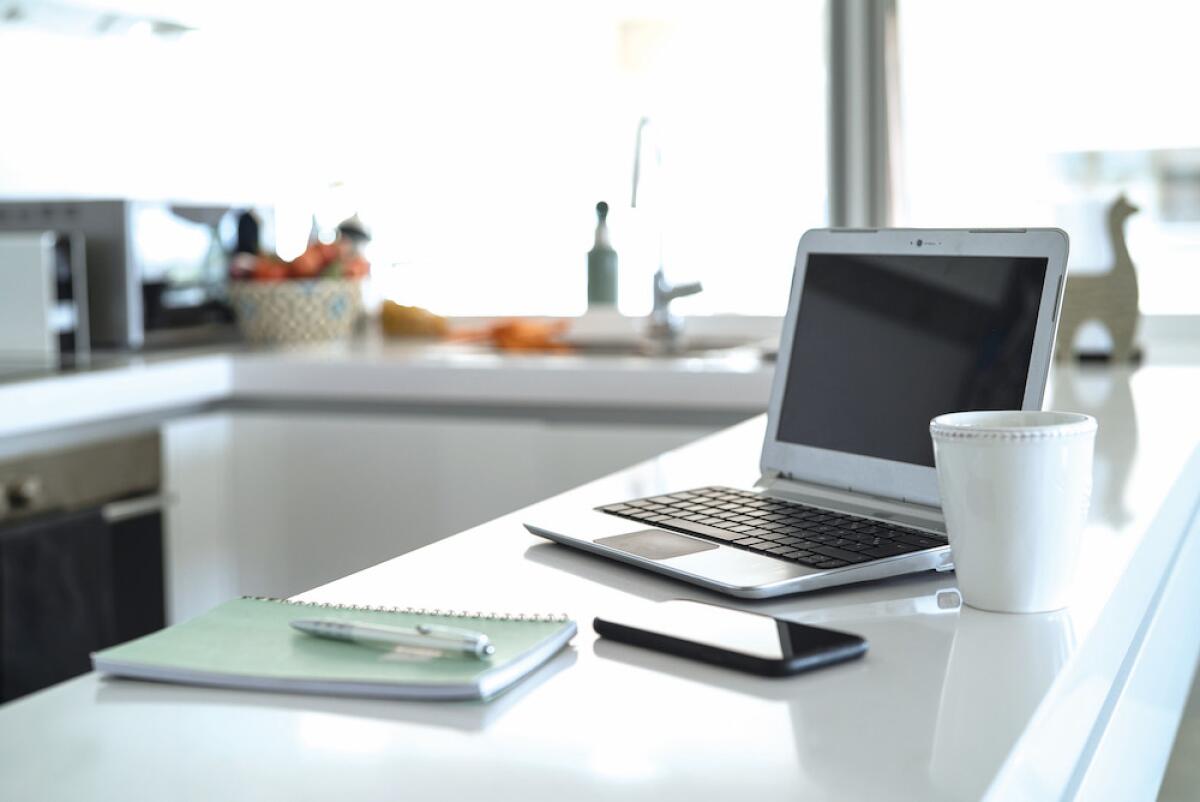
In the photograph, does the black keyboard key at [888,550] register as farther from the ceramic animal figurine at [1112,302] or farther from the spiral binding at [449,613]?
the ceramic animal figurine at [1112,302]

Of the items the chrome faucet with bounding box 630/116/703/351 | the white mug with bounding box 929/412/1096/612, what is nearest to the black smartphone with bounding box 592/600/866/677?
the white mug with bounding box 929/412/1096/612

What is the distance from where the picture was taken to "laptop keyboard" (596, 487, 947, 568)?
3.05ft

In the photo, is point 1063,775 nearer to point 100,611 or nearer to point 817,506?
point 817,506

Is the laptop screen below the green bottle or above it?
below

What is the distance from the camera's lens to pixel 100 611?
229 cm

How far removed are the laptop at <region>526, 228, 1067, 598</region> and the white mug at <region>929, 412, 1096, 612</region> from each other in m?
0.10

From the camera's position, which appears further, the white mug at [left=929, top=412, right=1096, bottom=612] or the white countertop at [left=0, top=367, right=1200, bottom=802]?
the white mug at [left=929, top=412, right=1096, bottom=612]

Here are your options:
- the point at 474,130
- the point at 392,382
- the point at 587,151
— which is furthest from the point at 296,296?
the point at 587,151

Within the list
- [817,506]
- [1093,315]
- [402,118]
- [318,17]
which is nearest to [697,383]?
[1093,315]

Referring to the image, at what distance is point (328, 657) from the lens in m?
0.73

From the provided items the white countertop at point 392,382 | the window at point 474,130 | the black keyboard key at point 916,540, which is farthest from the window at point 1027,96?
the black keyboard key at point 916,540

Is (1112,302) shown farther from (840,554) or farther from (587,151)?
(587,151)

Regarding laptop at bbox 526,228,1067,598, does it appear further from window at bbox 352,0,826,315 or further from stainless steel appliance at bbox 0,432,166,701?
window at bbox 352,0,826,315

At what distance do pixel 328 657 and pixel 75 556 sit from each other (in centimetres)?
173
